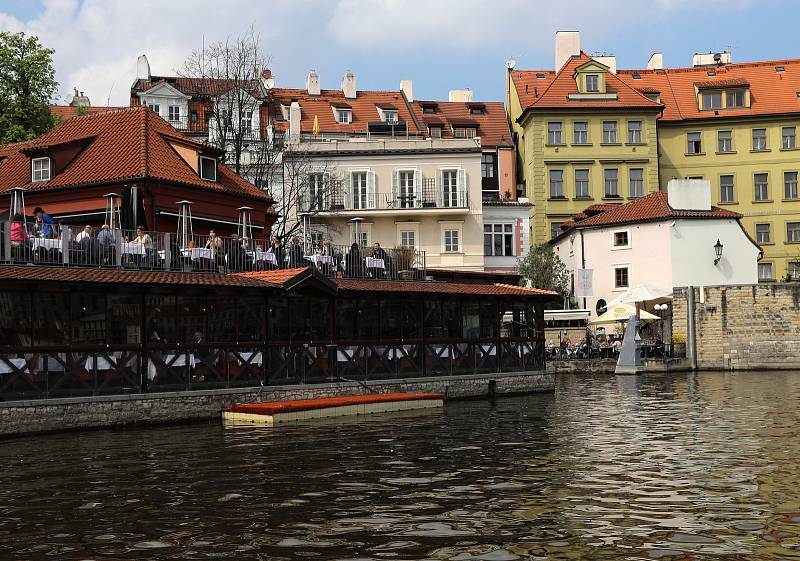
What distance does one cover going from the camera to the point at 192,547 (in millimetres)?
11180

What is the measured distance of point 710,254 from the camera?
5253 cm

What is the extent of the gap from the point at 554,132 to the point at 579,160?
2344mm

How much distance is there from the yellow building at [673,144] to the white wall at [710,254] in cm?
1032

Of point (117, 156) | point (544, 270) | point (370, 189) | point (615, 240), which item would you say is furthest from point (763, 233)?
point (117, 156)

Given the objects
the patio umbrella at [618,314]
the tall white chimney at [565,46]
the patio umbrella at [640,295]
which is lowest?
the patio umbrella at [618,314]

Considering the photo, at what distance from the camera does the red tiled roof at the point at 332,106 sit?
6112 centimetres

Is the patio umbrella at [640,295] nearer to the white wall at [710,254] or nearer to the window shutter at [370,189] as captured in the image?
the white wall at [710,254]

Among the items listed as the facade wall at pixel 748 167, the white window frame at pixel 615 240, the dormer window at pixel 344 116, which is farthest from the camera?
the facade wall at pixel 748 167

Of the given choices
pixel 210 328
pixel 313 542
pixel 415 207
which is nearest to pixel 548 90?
pixel 415 207

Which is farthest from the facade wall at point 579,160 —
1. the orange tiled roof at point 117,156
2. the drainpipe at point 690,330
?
the orange tiled roof at point 117,156

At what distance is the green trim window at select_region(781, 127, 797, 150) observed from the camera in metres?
65.5

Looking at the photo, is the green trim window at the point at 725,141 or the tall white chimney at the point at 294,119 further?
the green trim window at the point at 725,141

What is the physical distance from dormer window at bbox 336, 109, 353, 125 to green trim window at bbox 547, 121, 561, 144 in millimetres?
12341

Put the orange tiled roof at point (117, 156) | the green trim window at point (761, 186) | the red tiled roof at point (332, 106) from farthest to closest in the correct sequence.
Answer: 1. the green trim window at point (761, 186)
2. the red tiled roof at point (332, 106)
3. the orange tiled roof at point (117, 156)
